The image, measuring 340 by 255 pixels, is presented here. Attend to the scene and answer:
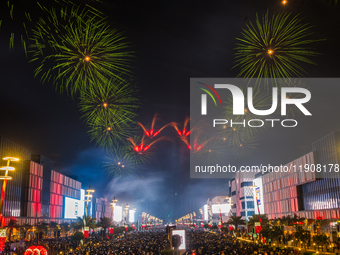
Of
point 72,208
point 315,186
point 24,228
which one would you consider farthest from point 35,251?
point 72,208

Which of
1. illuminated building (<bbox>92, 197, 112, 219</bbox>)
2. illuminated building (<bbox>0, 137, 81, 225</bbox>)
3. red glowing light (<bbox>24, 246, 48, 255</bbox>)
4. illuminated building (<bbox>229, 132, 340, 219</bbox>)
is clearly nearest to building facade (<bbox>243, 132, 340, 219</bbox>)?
illuminated building (<bbox>229, 132, 340, 219</bbox>)

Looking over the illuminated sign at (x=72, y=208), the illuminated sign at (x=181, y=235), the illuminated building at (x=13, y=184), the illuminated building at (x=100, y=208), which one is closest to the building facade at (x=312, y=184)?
the illuminated sign at (x=181, y=235)

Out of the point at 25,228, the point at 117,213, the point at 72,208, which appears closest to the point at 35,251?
the point at 25,228

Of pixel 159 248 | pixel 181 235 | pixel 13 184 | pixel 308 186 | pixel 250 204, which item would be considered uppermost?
pixel 13 184

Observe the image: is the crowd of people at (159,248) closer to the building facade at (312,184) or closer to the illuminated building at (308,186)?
the illuminated building at (308,186)

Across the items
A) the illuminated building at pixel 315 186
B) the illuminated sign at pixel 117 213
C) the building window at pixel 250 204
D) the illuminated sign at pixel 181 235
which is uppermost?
the illuminated building at pixel 315 186

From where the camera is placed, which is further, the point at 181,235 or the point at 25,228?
the point at 25,228

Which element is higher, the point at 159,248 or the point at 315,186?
the point at 315,186

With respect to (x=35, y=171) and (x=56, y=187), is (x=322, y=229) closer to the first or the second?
(x=35, y=171)

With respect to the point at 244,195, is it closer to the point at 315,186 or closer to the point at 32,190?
the point at 315,186

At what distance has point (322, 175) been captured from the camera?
236ft

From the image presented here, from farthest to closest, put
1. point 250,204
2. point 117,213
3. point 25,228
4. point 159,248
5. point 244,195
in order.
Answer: point 117,213 → point 244,195 → point 250,204 → point 25,228 → point 159,248

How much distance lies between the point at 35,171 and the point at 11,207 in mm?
14172

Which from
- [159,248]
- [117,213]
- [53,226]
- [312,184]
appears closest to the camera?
[159,248]
